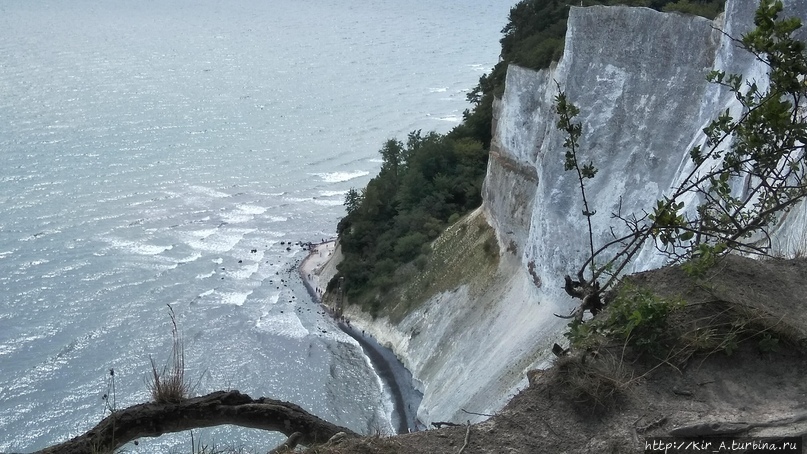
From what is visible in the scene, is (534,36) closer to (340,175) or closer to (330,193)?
(330,193)

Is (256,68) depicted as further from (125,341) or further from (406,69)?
(125,341)

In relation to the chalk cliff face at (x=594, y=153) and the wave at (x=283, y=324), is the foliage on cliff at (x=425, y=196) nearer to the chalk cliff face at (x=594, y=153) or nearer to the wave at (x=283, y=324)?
the wave at (x=283, y=324)

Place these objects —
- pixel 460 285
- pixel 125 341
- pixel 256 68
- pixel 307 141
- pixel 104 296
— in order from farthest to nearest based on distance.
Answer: pixel 256 68
pixel 307 141
pixel 104 296
pixel 125 341
pixel 460 285

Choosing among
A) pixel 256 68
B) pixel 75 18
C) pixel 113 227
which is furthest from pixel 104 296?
pixel 75 18

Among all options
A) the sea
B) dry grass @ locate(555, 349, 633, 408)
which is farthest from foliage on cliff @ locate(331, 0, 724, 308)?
dry grass @ locate(555, 349, 633, 408)

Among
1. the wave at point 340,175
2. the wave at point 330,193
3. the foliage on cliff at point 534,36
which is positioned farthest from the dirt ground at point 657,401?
the wave at point 340,175

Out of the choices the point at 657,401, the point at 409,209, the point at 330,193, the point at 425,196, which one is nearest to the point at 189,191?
the point at 330,193

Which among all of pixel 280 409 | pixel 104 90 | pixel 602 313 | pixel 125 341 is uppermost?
pixel 602 313
